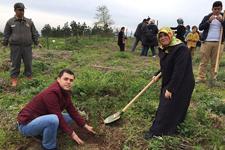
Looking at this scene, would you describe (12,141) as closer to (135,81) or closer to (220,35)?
(135,81)

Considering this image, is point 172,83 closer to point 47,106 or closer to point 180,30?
point 47,106

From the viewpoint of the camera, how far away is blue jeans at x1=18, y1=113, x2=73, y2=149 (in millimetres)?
4953

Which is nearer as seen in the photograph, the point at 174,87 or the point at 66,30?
the point at 174,87

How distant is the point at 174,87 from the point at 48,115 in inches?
63.3

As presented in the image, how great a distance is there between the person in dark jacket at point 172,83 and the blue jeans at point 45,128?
127cm

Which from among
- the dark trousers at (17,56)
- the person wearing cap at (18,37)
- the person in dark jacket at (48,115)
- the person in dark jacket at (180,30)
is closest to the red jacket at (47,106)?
the person in dark jacket at (48,115)

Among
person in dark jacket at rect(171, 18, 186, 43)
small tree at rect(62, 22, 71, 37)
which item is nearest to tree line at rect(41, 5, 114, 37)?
small tree at rect(62, 22, 71, 37)

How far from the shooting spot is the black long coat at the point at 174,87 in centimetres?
509

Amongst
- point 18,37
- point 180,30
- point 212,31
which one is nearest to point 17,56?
point 18,37

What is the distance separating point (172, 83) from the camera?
5.14 meters

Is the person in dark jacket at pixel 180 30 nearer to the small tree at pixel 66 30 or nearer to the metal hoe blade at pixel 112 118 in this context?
the metal hoe blade at pixel 112 118

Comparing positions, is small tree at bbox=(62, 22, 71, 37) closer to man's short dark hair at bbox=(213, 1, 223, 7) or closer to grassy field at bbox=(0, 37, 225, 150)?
grassy field at bbox=(0, 37, 225, 150)

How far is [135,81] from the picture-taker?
8102 mm

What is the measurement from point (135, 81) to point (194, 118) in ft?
7.71
